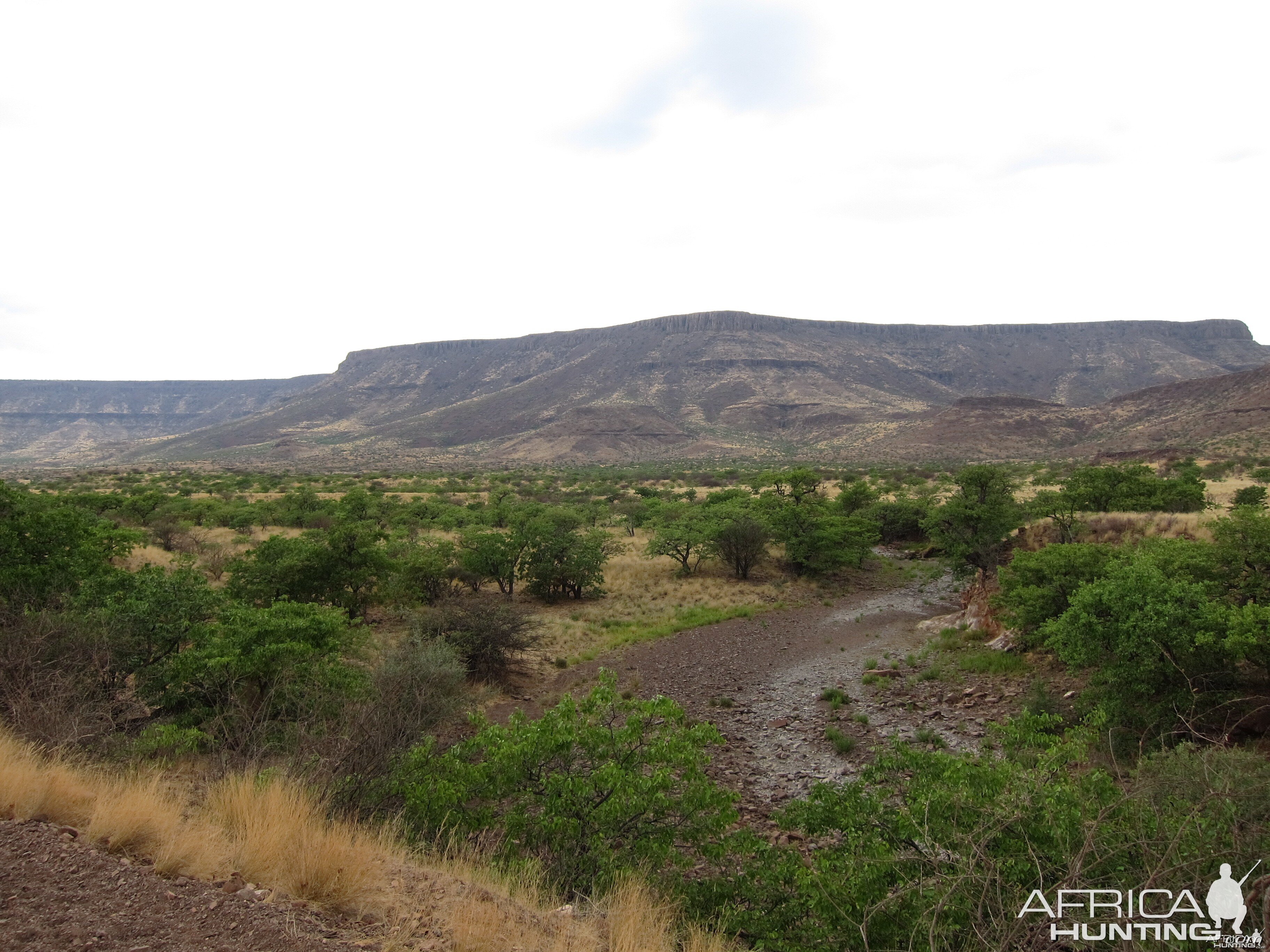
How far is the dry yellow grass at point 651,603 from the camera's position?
21.6 meters

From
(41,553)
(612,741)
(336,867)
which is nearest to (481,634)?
(41,553)

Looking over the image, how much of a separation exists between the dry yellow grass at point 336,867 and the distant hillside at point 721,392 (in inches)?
3599

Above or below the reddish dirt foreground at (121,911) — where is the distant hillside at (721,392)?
above

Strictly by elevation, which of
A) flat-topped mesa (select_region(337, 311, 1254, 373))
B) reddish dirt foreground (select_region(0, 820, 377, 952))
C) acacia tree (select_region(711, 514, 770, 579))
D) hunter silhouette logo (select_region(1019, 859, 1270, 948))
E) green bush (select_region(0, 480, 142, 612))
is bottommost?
acacia tree (select_region(711, 514, 770, 579))

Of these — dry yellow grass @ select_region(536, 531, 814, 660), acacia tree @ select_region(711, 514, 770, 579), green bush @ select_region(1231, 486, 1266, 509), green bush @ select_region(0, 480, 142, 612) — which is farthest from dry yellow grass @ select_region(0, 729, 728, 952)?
green bush @ select_region(1231, 486, 1266, 509)

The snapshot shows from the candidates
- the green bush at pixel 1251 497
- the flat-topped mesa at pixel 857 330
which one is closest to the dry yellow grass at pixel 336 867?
the green bush at pixel 1251 497

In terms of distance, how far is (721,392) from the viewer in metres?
135

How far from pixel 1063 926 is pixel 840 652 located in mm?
16461

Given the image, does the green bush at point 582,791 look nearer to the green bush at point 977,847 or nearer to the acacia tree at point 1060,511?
the green bush at point 977,847

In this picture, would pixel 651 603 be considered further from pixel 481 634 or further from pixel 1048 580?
pixel 1048 580

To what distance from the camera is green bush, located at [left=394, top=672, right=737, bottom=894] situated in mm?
6203

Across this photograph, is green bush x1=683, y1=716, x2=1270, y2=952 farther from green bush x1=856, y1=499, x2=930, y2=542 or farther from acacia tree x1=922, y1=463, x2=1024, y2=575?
green bush x1=856, y1=499, x2=930, y2=542

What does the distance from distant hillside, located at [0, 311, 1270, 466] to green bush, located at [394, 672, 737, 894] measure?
89439 mm

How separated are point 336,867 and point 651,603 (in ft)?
69.9
